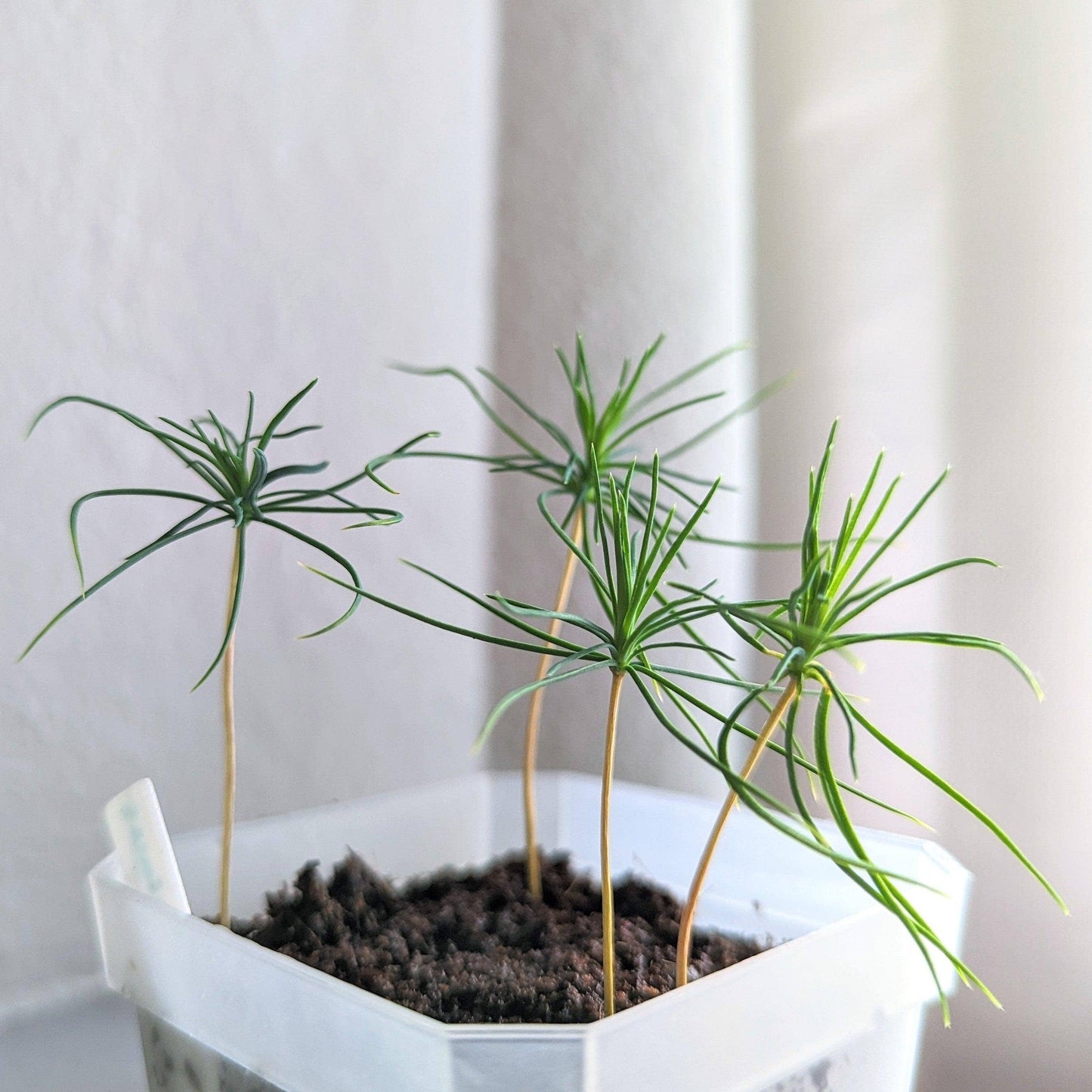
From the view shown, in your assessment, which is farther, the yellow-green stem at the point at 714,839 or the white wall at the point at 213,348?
the white wall at the point at 213,348

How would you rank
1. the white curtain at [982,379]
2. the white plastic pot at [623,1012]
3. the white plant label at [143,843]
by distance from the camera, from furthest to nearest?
the white curtain at [982,379] → the white plant label at [143,843] → the white plastic pot at [623,1012]

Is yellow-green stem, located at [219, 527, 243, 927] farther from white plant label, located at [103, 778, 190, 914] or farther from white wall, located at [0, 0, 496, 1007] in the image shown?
white wall, located at [0, 0, 496, 1007]

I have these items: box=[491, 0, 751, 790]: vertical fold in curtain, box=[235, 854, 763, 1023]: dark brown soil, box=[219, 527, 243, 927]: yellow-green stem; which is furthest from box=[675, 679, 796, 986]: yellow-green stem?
box=[491, 0, 751, 790]: vertical fold in curtain

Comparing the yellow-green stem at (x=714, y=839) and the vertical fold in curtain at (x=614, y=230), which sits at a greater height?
the vertical fold in curtain at (x=614, y=230)

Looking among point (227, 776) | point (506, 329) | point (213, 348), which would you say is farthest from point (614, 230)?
point (227, 776)

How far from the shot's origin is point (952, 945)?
520 millimetres

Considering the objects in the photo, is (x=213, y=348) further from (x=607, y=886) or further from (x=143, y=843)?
(x=607, y=886)

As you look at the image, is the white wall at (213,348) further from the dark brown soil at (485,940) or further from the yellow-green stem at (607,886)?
the yellow-green stem at (607,886)

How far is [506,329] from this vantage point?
978mm

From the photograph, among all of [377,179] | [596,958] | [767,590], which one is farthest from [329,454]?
[596,958]

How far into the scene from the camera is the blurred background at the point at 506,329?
638 mm

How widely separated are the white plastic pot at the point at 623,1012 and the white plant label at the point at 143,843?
0.04 ft

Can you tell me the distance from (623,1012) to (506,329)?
2.34ft

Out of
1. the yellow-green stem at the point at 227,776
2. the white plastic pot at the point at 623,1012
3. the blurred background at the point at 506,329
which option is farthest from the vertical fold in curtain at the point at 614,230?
the yellow-green stem at the point at 227,776
